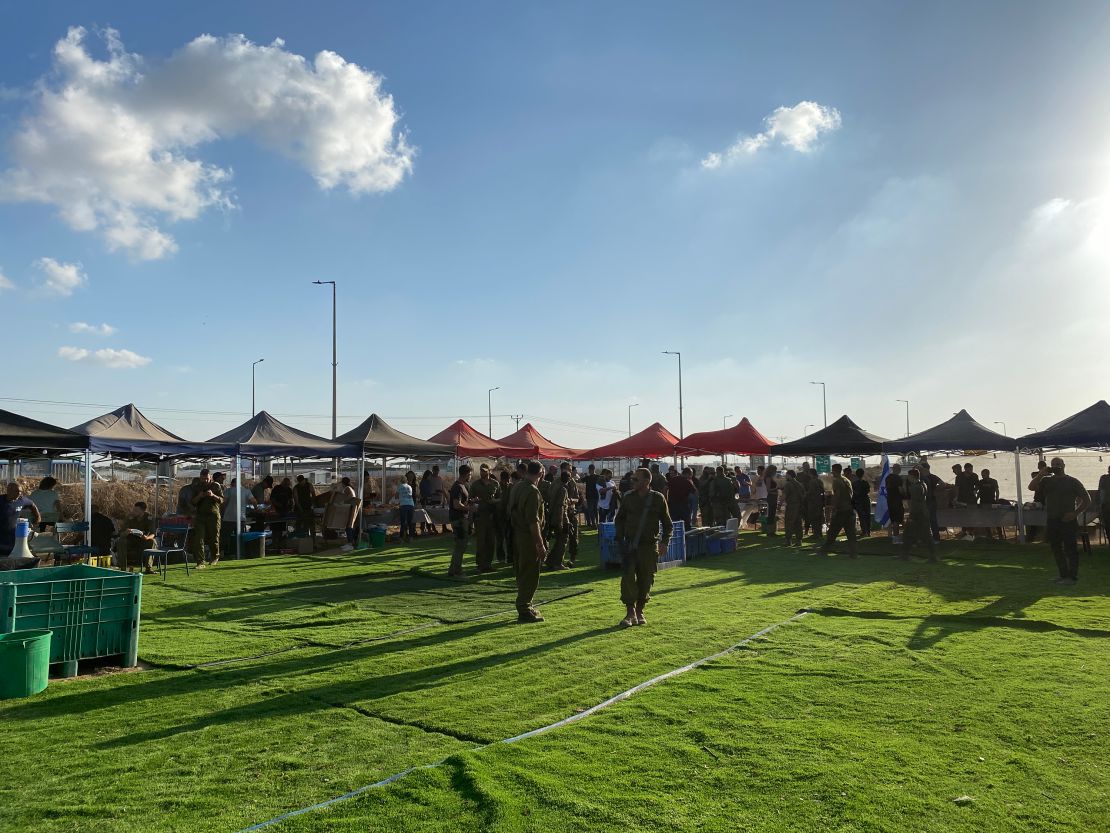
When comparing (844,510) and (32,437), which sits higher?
(32,437)

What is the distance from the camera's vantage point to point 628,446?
76.9ft

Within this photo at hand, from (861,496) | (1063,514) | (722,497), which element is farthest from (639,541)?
(861,496)

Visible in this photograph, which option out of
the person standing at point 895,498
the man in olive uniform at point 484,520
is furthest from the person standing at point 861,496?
the man in olive uniform at point 484,520

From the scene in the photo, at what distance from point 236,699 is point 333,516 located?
467 inches

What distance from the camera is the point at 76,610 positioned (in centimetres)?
675

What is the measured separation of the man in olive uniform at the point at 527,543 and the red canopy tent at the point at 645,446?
14430 millimetres

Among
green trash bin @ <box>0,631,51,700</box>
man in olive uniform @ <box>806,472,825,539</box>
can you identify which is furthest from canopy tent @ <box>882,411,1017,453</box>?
green trash bin @ <box>0,631,51,700</box>

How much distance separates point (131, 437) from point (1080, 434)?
18792mm

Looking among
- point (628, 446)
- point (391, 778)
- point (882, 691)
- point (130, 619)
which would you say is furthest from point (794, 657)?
point (628, 446)

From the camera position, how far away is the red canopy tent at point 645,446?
22.9m

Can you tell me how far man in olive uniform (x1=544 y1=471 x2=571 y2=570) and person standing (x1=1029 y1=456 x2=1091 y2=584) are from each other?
6970 millimetres

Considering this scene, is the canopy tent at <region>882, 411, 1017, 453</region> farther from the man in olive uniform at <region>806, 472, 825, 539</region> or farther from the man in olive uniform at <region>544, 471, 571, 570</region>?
the man in olive uniform at <region>544, 471, 571, 570</region>

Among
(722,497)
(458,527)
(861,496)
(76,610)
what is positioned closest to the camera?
(76,610)

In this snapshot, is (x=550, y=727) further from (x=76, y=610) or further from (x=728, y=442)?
(x=728, y=442)
